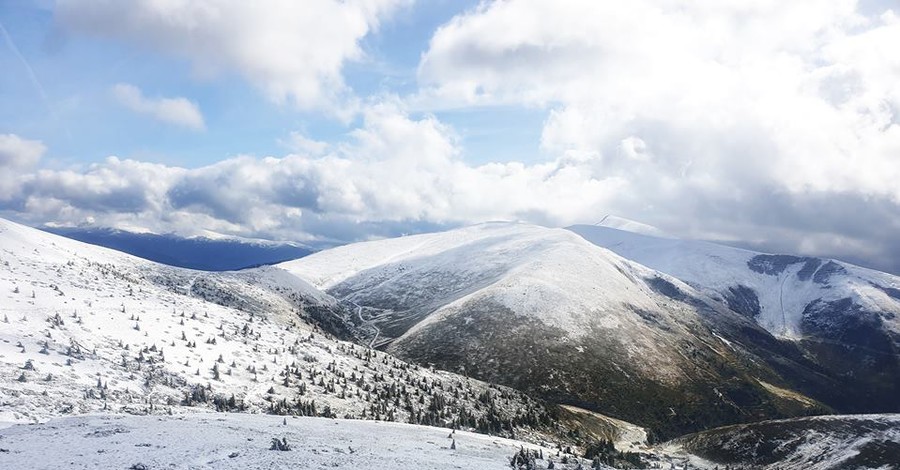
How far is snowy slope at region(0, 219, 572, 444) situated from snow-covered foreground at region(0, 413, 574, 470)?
9.97 metres

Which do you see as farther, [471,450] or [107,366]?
[107,366]

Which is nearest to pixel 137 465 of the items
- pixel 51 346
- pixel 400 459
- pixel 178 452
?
pixel 178 452

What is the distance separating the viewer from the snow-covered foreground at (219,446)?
100ft

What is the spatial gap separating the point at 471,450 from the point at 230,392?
1691 inches

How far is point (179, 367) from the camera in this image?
75312 mm

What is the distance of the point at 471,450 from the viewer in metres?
44.3

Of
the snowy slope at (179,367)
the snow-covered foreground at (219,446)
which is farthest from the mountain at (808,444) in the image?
the snow-covered foreground at (219,446)

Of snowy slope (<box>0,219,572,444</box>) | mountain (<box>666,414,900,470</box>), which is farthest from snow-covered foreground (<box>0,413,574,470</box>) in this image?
mountain (<box>666,414,900,470</box>)

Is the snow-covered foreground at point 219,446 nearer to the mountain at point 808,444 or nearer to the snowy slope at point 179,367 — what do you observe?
the snowy slope at point 179,367

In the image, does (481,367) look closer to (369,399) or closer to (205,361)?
(369,399)

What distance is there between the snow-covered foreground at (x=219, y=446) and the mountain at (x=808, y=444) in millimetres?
51104

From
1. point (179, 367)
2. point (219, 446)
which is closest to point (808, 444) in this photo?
point (219, 446)

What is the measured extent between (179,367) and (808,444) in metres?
94.1

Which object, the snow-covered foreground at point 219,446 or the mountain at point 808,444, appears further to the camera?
the mountain at point 808,444
